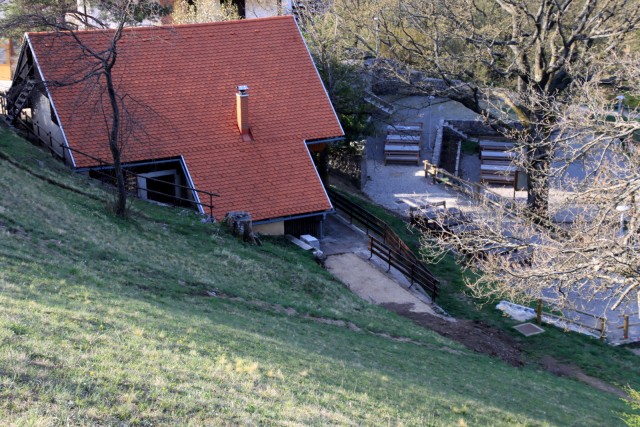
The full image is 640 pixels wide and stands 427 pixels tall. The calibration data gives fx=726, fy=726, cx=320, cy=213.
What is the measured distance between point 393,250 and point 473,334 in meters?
5.37

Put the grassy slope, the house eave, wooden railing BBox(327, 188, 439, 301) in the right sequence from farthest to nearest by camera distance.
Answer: the house eave → wooden railing BBox(327, 188, 439, 301) → the grassy slope

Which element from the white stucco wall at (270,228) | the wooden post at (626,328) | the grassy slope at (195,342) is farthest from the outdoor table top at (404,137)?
the wooden post at (626,328)

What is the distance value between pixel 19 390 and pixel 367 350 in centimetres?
885

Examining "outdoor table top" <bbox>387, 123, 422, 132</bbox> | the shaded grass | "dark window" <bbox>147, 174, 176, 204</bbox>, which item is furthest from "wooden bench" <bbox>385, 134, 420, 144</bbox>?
"dark window" <bbox>147, 174, 176, 204</bbox>

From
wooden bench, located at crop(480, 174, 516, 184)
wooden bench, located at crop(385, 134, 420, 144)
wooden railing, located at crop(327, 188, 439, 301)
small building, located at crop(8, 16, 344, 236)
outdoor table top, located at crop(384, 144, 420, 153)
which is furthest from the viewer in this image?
wooden bench, located at crop(385, 134, 420, 144)

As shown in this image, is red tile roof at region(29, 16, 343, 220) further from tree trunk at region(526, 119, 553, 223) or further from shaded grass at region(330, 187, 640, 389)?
tree trunk at region(526, 119, 553, 223)

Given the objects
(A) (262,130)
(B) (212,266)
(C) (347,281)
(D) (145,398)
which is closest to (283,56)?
(A) (262,130)

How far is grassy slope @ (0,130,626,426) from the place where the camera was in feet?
29.1

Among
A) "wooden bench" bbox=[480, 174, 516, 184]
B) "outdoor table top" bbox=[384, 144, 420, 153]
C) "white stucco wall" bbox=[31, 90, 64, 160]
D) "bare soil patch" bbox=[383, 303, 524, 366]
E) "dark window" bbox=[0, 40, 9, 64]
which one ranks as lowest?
"bare soil patch" bbox=[383, 303, 524, 366]

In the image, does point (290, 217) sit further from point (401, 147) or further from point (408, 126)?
point (408, 126)

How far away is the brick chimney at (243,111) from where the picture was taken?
26172 millimetres

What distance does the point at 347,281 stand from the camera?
76.0ft

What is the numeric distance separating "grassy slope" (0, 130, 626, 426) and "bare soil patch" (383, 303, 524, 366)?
39.7 inches

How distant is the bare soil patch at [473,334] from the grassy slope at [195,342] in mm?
1010
